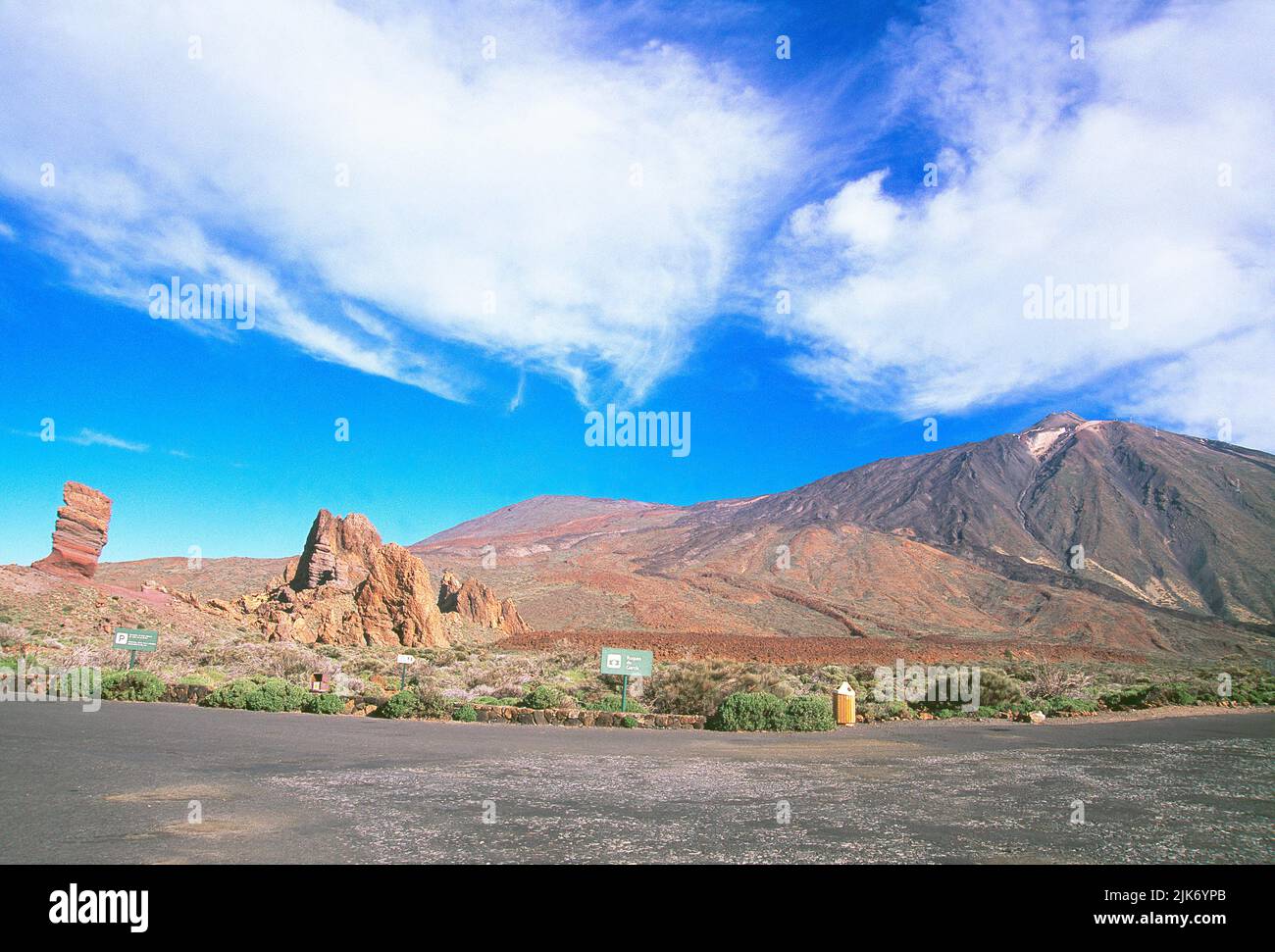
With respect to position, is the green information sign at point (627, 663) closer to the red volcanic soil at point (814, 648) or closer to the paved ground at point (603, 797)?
the paved ground at point (603, 797)

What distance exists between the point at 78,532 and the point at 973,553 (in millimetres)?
101138

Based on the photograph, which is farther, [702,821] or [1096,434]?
[1096,434]

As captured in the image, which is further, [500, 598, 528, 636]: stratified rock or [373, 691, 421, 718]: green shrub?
[500, 598, 528, 636]: stratified rock

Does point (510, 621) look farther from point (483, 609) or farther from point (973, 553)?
point (973, 553)

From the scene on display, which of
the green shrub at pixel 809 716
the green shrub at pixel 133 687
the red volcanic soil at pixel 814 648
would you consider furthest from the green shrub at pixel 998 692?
the red volcanic soil at pixel 814 648

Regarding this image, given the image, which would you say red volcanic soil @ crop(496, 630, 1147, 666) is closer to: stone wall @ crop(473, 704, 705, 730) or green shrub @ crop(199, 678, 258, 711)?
stone wall @ crop(473, 704, 705, 730)

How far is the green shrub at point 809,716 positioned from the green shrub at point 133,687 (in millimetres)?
14082

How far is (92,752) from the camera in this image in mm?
9625

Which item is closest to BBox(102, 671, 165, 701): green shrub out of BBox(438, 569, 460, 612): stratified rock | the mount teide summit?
BBox(438, 569, 460, 612): stratified rock

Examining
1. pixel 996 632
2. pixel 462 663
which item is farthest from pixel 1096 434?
pixel 462 663

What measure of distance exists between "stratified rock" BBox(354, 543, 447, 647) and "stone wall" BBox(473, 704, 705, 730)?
91.4 ft

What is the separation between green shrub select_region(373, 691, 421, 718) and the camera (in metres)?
16.6

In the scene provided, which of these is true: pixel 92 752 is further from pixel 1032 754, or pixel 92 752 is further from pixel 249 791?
pixel 1032 754
